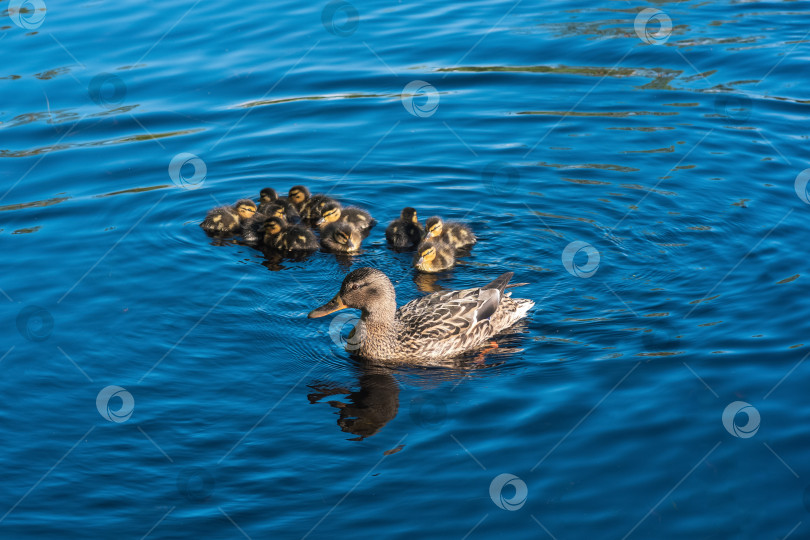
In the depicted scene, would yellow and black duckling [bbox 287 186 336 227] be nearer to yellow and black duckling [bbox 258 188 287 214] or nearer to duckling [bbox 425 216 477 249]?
yellow and black duckling [bbox 258 188 287 214]

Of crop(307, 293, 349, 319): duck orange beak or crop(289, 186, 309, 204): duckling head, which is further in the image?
crop(289, 186, 309, 204): duckling head

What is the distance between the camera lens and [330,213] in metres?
8.23

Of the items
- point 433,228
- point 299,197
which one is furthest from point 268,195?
point 433,228

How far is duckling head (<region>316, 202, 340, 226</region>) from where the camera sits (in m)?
8.23

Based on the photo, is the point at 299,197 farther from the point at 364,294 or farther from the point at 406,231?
the point at 364,294

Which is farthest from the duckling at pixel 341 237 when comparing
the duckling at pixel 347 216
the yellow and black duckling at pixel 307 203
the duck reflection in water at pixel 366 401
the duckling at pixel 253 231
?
the duck reflection in water at pixel 366 401

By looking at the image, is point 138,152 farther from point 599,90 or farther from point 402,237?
point 599,90

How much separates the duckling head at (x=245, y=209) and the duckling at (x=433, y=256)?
171 centimetres

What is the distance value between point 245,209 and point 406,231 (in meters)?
1.54

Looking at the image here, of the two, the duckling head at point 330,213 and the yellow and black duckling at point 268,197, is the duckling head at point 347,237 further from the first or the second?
the yellow and black duckling at point 268,197

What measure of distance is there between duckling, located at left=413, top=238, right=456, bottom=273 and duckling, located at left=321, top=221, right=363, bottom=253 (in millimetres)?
627

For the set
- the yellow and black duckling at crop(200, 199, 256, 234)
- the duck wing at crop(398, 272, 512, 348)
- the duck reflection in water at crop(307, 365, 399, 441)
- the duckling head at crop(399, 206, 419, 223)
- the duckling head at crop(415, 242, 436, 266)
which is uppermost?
the yellow and black duckling at crop(200, 199, 256, 234)

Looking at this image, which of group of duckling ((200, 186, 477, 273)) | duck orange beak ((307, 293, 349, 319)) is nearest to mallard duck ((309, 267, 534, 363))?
duck orange beak ((307, 293, 349, 319))

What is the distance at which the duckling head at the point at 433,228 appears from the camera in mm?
7648
